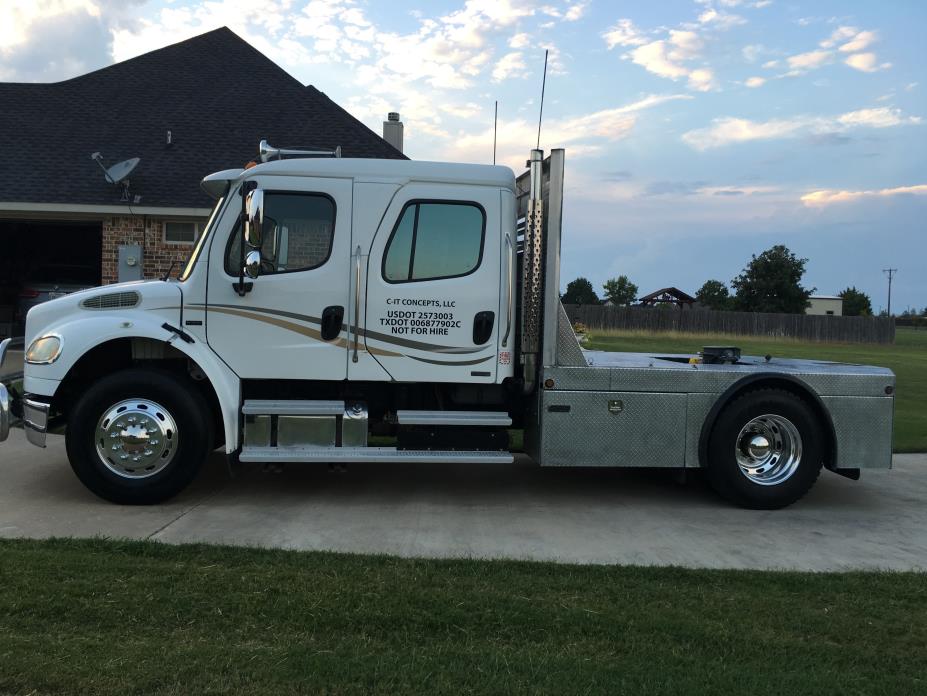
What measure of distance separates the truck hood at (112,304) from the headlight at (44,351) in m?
0.09

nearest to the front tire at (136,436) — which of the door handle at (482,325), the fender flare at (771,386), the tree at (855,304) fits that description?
the door handle at (482,325)

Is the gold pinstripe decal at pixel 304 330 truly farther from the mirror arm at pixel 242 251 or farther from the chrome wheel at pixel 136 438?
the chrome wheel at pixel 136 438

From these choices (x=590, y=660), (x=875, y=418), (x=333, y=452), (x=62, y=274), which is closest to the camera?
(x=590, y=660)

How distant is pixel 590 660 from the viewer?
3.51 metres

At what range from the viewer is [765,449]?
22.0 ft

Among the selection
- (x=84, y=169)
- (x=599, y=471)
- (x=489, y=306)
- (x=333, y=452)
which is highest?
(x=84, y=169)

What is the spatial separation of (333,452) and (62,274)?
18.8 m

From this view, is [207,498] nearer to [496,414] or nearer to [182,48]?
[496,414]

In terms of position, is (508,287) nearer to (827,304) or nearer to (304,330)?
(304,330)

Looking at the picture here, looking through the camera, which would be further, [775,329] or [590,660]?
[775,329]

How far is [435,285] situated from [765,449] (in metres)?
3.12

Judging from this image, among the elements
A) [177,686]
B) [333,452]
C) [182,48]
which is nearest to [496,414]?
[333,452]

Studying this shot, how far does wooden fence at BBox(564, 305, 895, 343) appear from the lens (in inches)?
1743

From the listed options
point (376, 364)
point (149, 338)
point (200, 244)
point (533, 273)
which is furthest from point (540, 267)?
point (149, 338)
